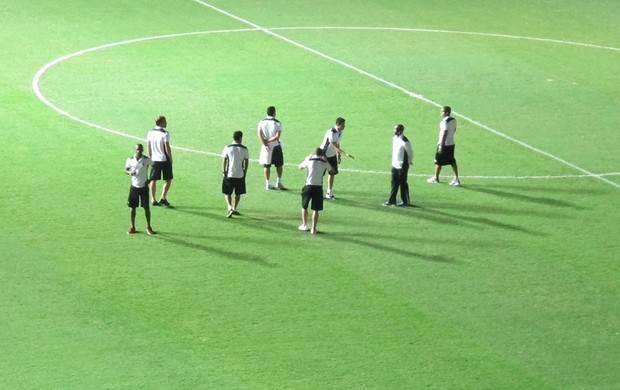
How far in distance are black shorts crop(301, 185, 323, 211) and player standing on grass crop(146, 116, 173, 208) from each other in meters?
3.03

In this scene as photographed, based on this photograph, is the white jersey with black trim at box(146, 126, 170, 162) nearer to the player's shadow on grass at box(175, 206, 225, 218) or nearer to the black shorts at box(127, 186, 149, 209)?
the player's shadow on grass at box(175, 206, 225, 218)

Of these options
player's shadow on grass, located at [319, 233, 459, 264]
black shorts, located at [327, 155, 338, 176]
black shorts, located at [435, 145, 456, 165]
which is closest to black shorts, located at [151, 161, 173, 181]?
black shorts, located at [327, 155, 338, 176]

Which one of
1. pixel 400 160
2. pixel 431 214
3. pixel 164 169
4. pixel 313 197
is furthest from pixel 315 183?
pixel 164 169

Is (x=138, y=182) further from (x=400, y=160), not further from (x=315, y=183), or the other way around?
(x=400, y=160)

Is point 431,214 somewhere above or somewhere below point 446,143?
below

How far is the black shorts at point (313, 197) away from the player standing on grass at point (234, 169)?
1547 mm

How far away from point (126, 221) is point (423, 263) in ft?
19.8

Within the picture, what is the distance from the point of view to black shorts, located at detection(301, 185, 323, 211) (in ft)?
84.3

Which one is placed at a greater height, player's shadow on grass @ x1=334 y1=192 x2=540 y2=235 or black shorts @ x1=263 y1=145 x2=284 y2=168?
black shorts @ x1=263 y1=145 x2=284 y2=168

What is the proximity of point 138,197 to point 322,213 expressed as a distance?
157 inches

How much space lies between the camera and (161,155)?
2714 cm

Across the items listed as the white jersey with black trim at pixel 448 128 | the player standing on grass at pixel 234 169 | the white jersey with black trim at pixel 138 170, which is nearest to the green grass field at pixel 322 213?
the player standing on grass at pixel 234 169

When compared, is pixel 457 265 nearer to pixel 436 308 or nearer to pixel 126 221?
pixel 436 308

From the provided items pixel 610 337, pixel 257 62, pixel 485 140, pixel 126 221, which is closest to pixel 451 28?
pixel 257 62
